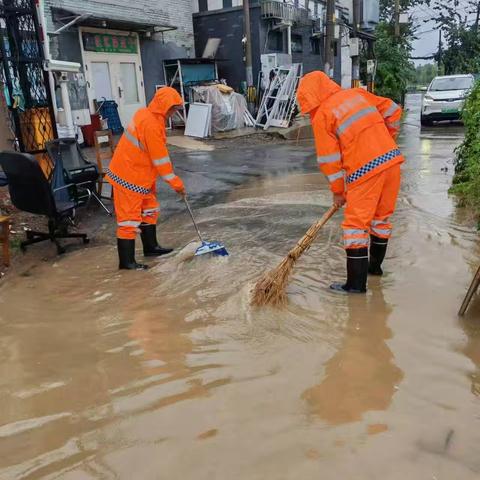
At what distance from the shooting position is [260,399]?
2.53m

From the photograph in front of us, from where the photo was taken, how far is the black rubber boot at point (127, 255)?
461 cm

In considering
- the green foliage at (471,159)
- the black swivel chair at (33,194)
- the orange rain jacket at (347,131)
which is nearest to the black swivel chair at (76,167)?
the black swivel chair at (33,194)

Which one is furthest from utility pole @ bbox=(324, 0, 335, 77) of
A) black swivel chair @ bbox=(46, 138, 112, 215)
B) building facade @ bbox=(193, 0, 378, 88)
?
black swivel chair @ bbox=(46, 138, 112, 215)

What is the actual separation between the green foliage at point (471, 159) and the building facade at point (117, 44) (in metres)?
9.29

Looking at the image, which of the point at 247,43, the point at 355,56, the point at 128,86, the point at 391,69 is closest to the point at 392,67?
the point at 391,69

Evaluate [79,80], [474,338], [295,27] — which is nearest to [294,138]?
[79,80]

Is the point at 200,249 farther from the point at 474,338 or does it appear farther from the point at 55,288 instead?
the point at 474,338

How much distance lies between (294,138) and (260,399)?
1283 centimetres

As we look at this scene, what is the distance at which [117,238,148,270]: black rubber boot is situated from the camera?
182 inches

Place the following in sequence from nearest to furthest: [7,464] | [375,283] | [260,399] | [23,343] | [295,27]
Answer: [7,464]
[260,399]
[23,343]
[375,283]
[295,27]

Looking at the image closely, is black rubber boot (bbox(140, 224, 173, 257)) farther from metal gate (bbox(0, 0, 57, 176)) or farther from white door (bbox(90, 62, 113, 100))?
white door (bbox(90, 62, 113, 100))

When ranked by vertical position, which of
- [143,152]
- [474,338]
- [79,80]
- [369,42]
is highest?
[369,42]

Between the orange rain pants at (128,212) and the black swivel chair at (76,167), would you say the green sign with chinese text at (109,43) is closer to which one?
the black swivel chair at (76,167)

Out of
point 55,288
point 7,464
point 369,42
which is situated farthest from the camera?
point 369,42
